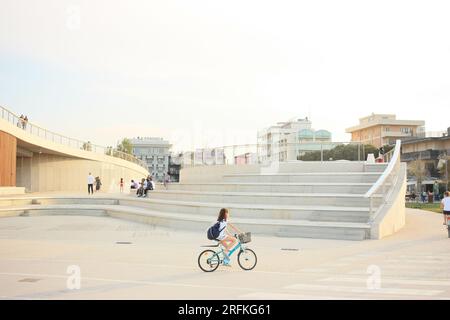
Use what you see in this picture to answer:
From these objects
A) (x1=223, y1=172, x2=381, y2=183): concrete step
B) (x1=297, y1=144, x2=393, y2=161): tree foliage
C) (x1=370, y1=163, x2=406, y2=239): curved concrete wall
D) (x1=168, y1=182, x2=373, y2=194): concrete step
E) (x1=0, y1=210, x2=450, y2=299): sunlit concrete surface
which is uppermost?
(x1=297, y1=144, x2=393, y2=161): tree foliage

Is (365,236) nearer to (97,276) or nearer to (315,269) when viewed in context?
(315,269)

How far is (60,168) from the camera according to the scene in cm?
4666

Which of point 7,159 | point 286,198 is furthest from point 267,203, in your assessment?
point 7,159

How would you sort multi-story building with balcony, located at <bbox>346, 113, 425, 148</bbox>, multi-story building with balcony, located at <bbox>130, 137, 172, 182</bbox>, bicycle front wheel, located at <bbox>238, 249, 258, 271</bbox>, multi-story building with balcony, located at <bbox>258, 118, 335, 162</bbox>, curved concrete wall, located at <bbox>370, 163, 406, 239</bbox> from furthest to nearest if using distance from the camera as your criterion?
multi-story building with balcony, located at <bbox>130, 137, 172, 182</bbox> < multi-story building with balcony, located at <bbox>346, 113, 425, 148</bbox> < multi-story building with balcony, located at <bbox>258, 118, 335, 162</bbox> < curved concrete wall, located at <bbox>370, 163, 406, 239</bbox> < bicycle front wheel, located at <bbox>238, 249, 258, 271</bbox>

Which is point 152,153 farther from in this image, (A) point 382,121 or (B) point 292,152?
(B) point 292,152

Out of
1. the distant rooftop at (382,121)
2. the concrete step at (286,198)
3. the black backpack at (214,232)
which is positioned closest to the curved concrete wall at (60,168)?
the concrete step at (286,198)

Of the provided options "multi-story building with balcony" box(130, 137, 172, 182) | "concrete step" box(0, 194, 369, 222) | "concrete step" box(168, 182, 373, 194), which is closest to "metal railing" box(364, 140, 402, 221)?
"concrete step" box(0, 194, 369, 222)

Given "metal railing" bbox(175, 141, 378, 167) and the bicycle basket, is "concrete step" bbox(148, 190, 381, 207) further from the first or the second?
the bicycle basket

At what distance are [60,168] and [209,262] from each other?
39.4 m

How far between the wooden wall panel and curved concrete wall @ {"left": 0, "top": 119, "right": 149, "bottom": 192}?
3.58 meters

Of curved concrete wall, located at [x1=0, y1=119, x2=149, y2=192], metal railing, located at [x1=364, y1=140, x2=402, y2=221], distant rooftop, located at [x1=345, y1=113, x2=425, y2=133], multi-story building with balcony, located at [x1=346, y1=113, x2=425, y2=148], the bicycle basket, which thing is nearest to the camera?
the bicycle basket

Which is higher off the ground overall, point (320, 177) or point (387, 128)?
point (387, 128)

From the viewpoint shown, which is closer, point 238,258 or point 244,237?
point 244,237

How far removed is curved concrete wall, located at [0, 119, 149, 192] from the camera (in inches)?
1702
